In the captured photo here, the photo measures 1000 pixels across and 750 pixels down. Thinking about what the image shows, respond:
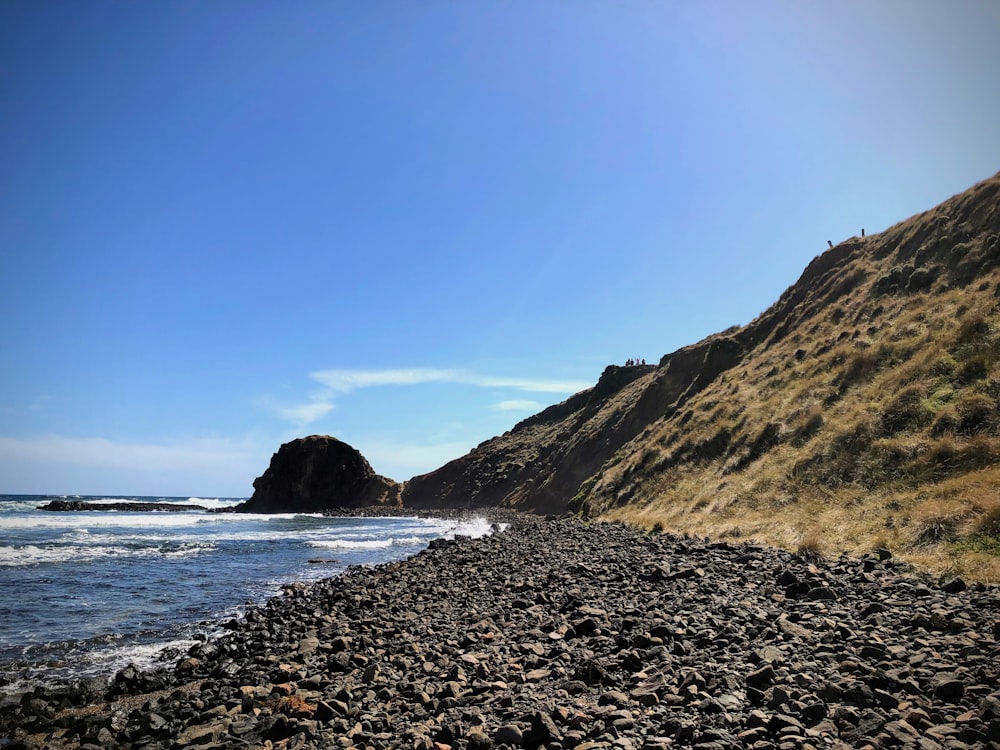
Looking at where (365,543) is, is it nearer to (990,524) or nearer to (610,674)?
(610,674)

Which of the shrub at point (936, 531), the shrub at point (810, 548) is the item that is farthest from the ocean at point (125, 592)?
the shrub at point (936, 531)

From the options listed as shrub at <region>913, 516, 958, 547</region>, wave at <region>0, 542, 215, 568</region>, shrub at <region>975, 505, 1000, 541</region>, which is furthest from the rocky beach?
wave at <region>0, 542, 215, 568</region>

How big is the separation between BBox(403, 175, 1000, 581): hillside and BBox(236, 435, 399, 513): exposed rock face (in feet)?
334

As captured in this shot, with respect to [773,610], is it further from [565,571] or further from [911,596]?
[565,571]

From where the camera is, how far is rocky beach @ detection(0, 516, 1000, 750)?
5973 millimetres

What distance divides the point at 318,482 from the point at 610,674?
144933 mm

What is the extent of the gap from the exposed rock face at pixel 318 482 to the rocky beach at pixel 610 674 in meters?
132

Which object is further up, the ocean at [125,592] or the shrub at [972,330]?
the shrub at [972,330]

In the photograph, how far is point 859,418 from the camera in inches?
859

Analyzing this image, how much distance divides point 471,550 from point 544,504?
46481 millimetres

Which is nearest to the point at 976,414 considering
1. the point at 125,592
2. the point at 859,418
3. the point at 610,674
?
the point at 859,418

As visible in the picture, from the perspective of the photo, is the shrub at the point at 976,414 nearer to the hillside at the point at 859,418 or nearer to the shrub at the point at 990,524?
the hillside at the point at 859,418

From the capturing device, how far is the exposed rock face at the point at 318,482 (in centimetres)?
13962

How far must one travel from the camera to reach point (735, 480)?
2672cm
